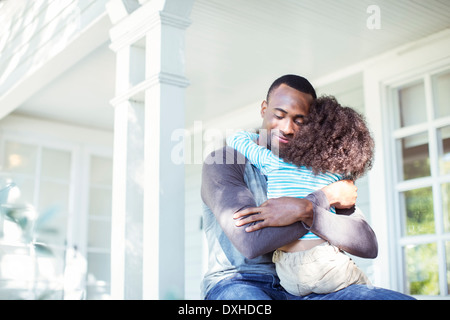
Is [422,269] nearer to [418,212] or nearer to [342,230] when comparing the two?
[418,212]

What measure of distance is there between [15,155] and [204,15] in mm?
3011

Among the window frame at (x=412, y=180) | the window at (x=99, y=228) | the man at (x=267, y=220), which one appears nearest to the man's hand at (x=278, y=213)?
the man at (x=267, y=220)

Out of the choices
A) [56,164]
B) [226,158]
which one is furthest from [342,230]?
[56,164]

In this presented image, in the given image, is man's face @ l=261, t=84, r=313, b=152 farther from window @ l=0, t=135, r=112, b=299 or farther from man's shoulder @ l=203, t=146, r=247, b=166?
window @ l=0, t=135, r=112, b=299

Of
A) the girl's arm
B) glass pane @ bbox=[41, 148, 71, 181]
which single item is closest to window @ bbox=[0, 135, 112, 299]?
glass pane @ bbox=[41, 148, 71, 181]

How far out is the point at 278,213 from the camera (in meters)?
1.54

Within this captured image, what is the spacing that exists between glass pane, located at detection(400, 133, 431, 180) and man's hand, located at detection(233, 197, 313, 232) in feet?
8.40

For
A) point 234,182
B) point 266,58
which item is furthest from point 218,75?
point 234,182

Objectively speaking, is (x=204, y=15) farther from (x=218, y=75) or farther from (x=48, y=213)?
(x=48, y=213)

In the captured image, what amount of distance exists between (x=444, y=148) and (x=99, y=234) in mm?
3710

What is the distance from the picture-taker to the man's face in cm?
179

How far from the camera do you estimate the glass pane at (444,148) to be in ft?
12.1

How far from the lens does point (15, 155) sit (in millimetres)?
5531

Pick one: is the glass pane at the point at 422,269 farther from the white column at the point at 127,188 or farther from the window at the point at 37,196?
the window at the point at 37,196
